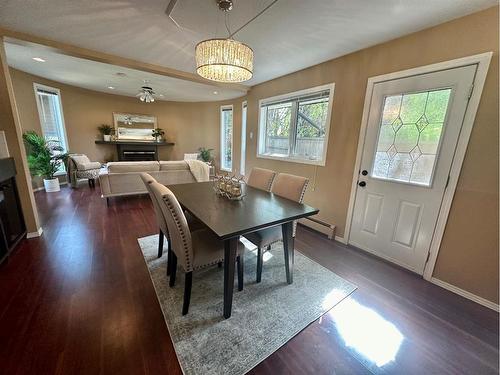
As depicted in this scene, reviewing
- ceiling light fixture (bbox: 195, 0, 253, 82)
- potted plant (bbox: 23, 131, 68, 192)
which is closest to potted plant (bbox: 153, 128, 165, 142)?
potted plant (bbox: 23, 131, 68, 192)

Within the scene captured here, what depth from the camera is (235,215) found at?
150cm

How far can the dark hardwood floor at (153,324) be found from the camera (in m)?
1.19

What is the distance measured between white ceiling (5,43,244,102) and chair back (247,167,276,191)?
2.89 metres

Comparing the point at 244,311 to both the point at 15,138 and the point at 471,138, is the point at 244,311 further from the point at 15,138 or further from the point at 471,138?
the point at 15,138

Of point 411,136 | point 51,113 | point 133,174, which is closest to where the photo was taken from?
point 411,136

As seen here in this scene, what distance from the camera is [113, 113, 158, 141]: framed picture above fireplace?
621cm

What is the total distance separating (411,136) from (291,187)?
1.28 m

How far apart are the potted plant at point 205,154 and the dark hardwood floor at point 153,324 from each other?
182 inches

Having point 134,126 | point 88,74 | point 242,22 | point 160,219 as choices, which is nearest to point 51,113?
point 88,74

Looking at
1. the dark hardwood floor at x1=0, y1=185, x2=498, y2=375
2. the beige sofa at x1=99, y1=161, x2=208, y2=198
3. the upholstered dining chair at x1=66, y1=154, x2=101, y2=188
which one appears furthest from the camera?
the upholstered dining chair at x1=66, y1=154, x2=101, y2=188

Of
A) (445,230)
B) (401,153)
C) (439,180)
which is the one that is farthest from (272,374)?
(401,153)

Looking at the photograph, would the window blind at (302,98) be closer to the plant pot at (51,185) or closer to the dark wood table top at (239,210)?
the dark wood table top at (239,210)

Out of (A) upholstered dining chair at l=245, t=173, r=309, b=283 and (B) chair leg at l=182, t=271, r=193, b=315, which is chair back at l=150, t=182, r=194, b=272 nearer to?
(B) chair leg at l=182, t=271, r=193, b=315

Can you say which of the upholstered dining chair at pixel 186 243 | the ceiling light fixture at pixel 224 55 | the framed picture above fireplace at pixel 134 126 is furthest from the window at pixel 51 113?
the upholstered dining chair at pixel 186 243
